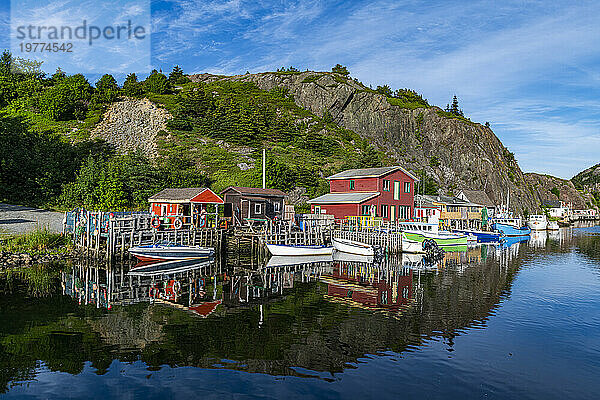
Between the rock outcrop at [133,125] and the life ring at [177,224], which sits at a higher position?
the rock outcrop at [133,125]

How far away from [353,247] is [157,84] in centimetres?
9331

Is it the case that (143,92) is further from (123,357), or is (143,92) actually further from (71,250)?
(123,357)

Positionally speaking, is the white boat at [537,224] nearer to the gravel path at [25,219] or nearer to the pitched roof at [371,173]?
the pitched roof at [371,173]

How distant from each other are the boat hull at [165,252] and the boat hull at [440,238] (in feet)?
77.6

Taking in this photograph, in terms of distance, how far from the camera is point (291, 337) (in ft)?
59.4

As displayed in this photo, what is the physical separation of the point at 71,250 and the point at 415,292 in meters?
26.0

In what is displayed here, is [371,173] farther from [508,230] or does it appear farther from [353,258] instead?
[508,230]

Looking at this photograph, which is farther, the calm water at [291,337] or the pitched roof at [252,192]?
the pitched roof at [252,192]

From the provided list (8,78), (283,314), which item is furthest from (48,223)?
(8,78)

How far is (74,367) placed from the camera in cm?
1460

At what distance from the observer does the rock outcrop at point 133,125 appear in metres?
81.2

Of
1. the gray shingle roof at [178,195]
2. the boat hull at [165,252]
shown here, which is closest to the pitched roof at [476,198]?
the gray shingle roof at [178,195]

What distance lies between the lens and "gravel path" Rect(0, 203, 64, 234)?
3847cm

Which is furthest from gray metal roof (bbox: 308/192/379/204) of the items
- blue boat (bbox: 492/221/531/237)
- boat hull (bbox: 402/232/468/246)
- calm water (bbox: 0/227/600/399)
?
blue boat (bbox: 492/221/531/237)
